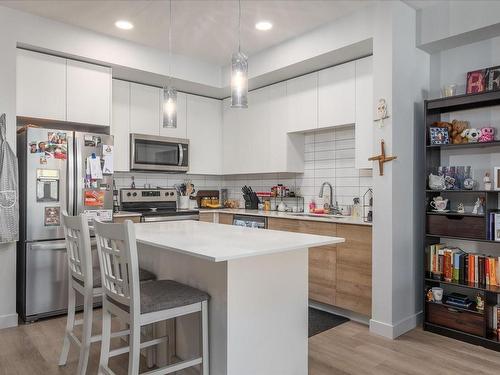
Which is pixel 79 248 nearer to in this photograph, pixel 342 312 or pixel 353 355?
pixel 353 355

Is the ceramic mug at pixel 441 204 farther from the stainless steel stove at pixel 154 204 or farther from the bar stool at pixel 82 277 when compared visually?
Result: the stainless steel stove at pixel 154 204

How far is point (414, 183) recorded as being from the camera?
3.23 metres

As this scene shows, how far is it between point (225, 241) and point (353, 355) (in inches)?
54.2

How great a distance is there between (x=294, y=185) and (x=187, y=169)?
1371 mm

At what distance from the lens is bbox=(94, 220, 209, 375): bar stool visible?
1.71 metres

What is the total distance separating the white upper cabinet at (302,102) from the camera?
4.00 m

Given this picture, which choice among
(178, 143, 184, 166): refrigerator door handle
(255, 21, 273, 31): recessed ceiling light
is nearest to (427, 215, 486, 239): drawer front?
(255, 21, 273, 31): recessed ceiling light

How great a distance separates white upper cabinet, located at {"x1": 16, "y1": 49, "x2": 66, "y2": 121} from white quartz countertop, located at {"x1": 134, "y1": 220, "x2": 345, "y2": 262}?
6.04 feet

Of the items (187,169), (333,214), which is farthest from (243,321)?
(187,169)

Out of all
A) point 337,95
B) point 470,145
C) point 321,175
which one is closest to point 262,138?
point 321,175

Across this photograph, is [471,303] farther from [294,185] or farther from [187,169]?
[187,169]

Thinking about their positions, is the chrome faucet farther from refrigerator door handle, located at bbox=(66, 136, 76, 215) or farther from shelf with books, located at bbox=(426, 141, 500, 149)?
refrigerator door handle, located at bbox=(66, 136, 76, 215)

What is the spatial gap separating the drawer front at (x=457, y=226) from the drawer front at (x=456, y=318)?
23.0 inches

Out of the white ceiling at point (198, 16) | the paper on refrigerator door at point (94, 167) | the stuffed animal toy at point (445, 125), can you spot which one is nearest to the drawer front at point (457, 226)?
the stuffed animal toy at point (445, 125)
